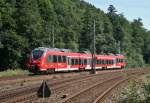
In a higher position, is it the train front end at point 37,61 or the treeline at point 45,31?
the treeline at point 45,31

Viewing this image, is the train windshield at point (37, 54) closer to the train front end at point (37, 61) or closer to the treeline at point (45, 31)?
the train front end at point (37, 61)

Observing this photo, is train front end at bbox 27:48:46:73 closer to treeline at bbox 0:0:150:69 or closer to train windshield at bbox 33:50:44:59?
train windshield at bbox 33:50:44:59

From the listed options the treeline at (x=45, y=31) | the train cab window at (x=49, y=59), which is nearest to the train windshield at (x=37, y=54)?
the train cab window at (x=49, y=59)

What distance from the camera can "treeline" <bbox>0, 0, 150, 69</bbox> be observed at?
235 feet

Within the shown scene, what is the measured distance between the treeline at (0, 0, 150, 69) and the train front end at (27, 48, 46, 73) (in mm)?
18222

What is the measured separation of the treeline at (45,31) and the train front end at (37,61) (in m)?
18.2

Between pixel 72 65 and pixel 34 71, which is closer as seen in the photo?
pixel 34 71

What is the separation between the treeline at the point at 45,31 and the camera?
71688mm

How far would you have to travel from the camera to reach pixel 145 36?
184 meters

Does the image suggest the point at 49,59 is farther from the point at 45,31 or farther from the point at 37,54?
the point at 45,31

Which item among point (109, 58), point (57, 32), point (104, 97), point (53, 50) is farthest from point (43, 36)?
point (104, 97)

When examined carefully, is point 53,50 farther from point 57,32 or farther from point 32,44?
point 57,32

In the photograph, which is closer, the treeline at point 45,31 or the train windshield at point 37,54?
the train windshield at point 37,54

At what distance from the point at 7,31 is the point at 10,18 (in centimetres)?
269
